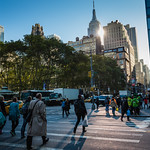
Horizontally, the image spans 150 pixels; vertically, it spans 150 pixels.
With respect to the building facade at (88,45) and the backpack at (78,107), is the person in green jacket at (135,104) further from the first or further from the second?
the building facade at (88,45)

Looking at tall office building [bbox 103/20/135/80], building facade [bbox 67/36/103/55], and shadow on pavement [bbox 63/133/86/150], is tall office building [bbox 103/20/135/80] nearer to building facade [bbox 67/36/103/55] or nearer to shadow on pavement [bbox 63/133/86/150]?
building facade [bbox 67/36/103/55]

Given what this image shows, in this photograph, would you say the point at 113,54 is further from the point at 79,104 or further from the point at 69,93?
the point at 79,104

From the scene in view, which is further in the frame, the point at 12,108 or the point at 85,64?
the point at 85,64

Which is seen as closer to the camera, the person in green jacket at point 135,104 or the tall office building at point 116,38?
the person in green jacket at point 135,104

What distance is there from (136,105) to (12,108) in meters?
11.1

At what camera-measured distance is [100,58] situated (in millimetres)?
61531

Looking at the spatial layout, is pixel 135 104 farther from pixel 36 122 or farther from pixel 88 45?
pixel 88 45

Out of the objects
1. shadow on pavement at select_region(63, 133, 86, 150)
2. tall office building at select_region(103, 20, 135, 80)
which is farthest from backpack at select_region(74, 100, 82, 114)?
tall office building at select_region(103, 20, 135, 80)

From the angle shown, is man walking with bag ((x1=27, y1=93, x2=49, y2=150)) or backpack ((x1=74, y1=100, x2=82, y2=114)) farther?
backpack ((x1=74, y1=100, x2=82, y2=114))

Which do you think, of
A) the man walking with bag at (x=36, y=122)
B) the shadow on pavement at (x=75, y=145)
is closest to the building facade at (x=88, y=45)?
the shadow on pavement at (x=75, y=145)

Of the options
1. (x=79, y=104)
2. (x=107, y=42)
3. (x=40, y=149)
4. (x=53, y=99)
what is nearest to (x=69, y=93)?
(x=53, y=99)

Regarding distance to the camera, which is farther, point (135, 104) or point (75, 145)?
point (135, 104)

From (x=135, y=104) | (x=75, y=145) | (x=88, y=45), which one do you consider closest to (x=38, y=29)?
(x=88, y=45)

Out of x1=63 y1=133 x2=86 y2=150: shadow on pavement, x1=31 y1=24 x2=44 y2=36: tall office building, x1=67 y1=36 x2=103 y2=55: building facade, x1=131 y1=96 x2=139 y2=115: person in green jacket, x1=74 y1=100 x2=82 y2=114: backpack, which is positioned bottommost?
x1=63 y1=133 x2=86 y2=150: shadow on pavement
